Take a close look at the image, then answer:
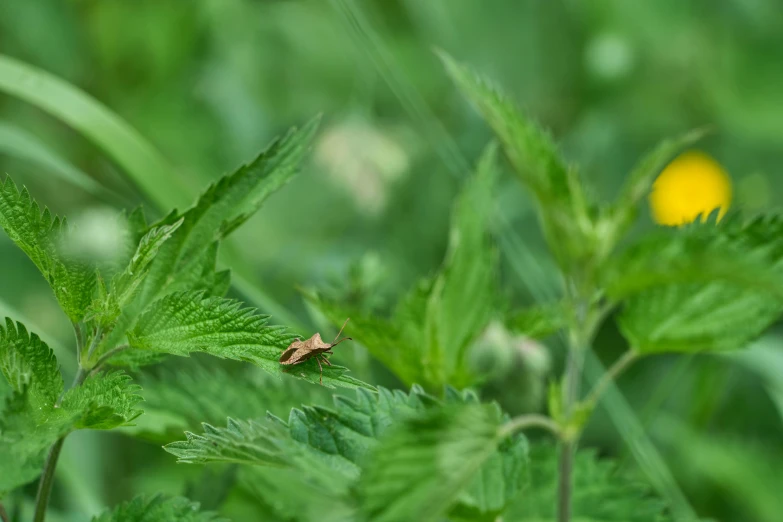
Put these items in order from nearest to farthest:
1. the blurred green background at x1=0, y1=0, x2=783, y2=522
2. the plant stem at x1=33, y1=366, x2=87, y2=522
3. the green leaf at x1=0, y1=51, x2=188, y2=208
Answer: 1. the plant stem at x1=33, y1=366, x2=87, y2=522
2. the green leaf at x1=0, y1=51, x2=188, y2=208
3. the blurred green background at x1=0, y1=0, x2=783, y2=522

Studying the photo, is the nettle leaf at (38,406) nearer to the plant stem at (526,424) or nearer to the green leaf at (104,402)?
the green leaf at (104,402)

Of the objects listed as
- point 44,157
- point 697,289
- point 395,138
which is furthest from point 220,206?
point 395,138

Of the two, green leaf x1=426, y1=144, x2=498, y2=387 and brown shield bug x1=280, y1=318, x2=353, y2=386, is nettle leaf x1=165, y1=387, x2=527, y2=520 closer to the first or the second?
brown shield bug x1=280, y1=318, x2=353, y2=386

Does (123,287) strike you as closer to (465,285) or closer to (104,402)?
(104,402)

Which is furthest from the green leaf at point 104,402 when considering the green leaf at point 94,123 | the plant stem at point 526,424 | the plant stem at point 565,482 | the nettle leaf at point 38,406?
the green leaf at point 94,123

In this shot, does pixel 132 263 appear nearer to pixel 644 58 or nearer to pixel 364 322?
pixel 364 322

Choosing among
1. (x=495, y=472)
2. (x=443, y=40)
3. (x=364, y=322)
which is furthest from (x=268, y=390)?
(x=443, y=40)

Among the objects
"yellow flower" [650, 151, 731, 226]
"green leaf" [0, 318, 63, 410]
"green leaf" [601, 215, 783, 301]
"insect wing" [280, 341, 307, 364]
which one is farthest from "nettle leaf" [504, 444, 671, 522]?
"yellow flower" [650, 151, 731, 226]
